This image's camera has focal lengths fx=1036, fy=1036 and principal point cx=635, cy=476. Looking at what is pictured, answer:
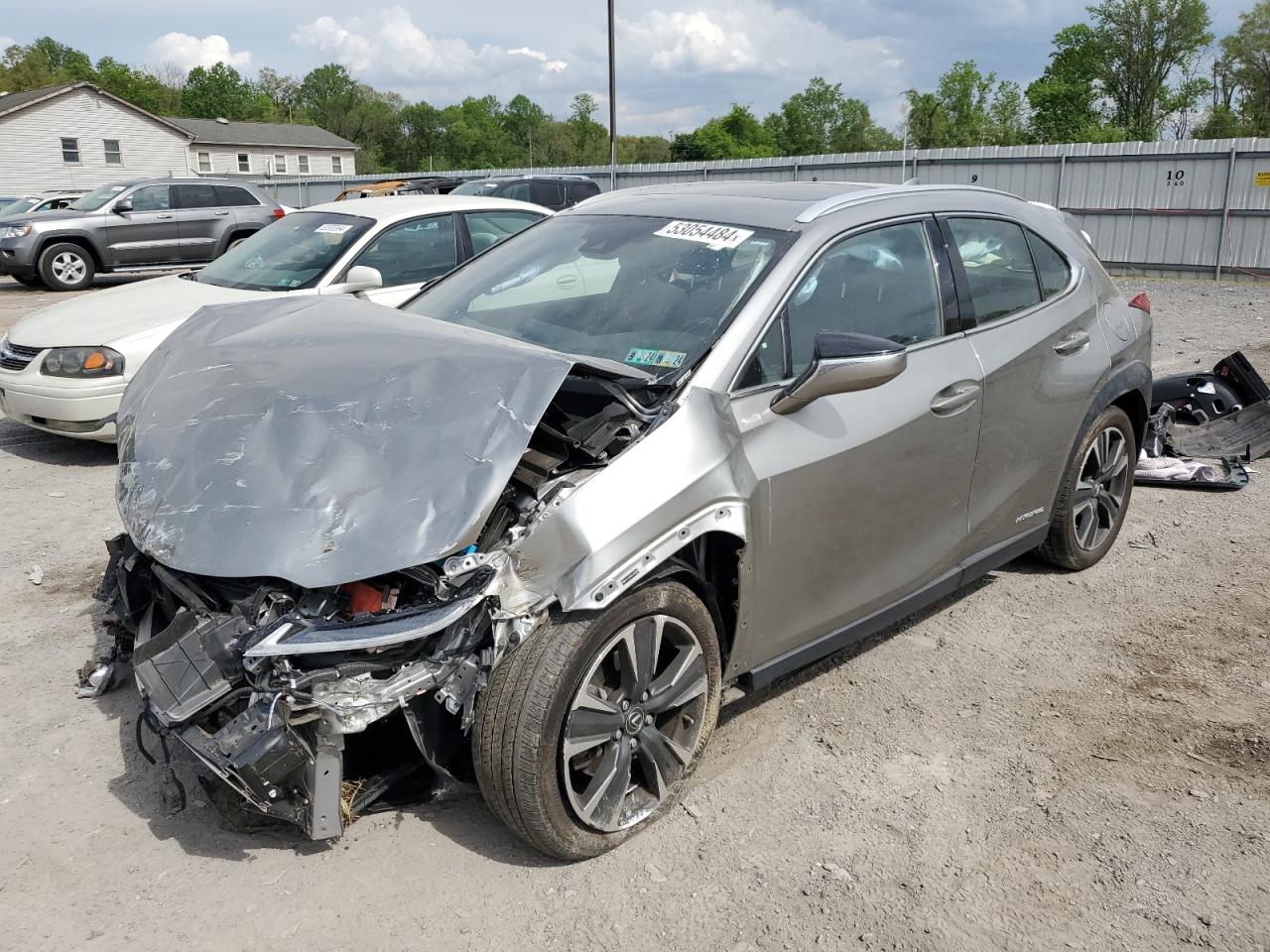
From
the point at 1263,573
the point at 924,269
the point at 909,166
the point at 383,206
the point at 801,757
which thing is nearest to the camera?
the point at 801,757

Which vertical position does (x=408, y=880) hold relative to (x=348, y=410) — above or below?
below

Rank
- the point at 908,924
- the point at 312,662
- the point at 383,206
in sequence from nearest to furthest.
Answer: the point at 312,662 → the point at 908,924 → the point at 383,206

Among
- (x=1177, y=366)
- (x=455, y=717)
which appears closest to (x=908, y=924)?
(x=455, y=717)

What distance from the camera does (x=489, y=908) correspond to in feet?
9.14

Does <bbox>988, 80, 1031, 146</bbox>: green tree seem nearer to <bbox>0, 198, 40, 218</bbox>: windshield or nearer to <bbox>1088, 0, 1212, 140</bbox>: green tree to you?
<bbox>1088, 0, 1212, 140</bbox>: green tree

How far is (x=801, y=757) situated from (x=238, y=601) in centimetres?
191

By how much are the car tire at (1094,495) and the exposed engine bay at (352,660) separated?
2.57 metres

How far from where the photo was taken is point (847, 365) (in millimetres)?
3115

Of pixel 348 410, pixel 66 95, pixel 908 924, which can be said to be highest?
pixel 66 95

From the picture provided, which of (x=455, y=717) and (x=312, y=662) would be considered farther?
(x=455, y=717)

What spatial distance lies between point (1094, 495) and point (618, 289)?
2696 millimetres

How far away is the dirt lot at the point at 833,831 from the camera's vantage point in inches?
108

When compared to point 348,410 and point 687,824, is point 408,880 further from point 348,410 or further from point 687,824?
point 348,410

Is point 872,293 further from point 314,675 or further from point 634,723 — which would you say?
point 314,675
